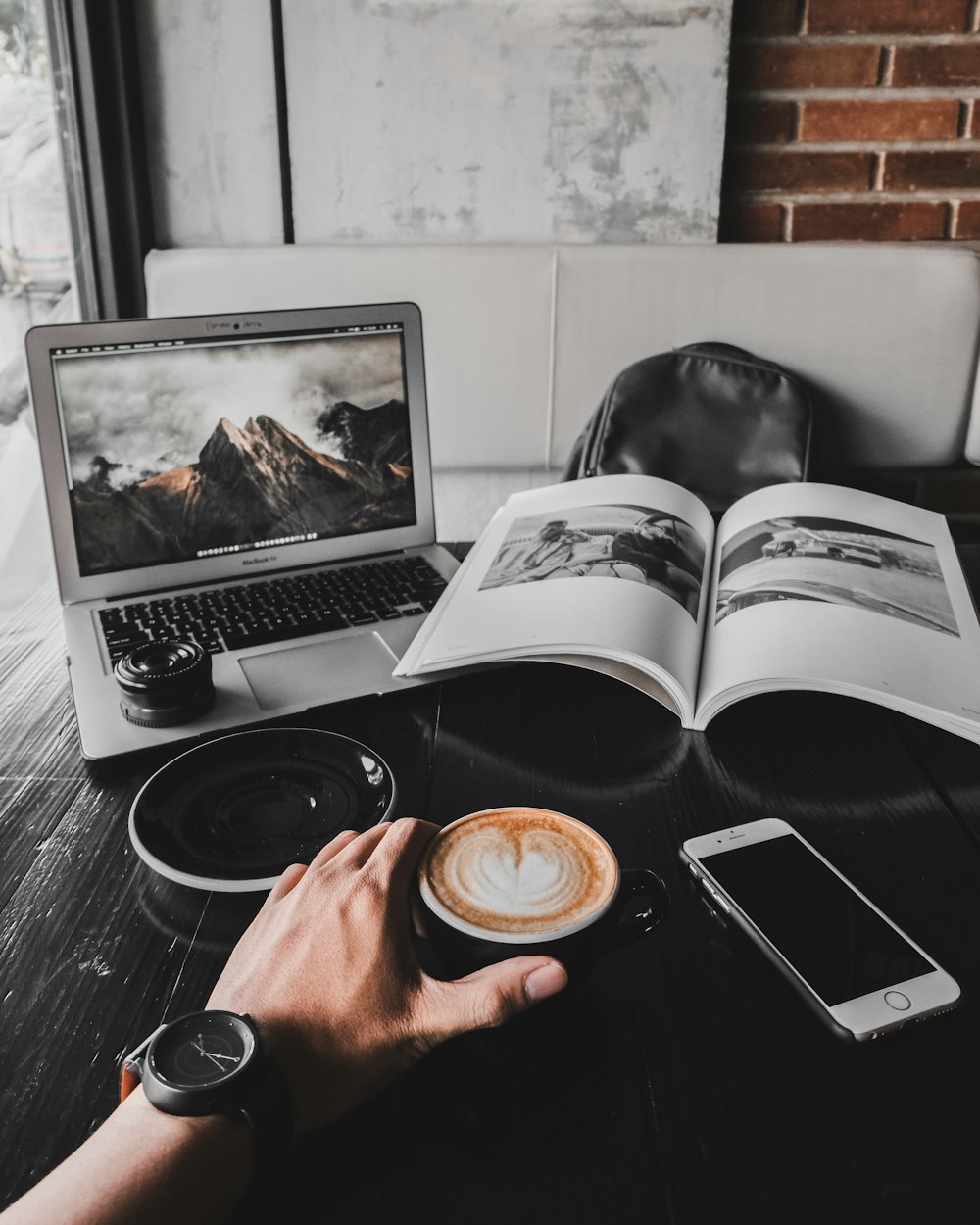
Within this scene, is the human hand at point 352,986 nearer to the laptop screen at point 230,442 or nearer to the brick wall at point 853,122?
the laptop screen at point 230,442

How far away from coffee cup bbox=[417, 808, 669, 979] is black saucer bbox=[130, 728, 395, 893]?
0.46 ft

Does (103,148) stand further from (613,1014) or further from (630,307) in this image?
(613,1014)

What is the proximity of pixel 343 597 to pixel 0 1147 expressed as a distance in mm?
637

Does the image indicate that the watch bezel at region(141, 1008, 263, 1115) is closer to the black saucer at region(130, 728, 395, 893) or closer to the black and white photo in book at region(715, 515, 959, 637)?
the black saucer at region(130, 728, 395, 893)

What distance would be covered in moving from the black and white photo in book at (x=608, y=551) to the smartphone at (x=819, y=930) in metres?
0.31

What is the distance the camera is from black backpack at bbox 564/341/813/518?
1.56 m

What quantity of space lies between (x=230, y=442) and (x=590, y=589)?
44 centimetres

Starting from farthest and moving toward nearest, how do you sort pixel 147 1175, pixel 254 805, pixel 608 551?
pixel 608 551 < pixel 254 805 < pixel 147 1175

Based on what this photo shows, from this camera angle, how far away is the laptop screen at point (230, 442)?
0.99m

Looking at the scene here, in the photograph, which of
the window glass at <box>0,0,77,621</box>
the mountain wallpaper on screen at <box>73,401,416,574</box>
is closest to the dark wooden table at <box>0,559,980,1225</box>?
the mountain wallpaper on screen at <box>73,401,416,574</box>

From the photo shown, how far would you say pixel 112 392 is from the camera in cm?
99

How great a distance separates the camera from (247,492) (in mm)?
1066

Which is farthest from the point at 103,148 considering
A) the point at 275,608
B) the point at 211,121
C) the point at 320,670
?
the point at 320,670

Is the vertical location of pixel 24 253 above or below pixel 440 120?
below
